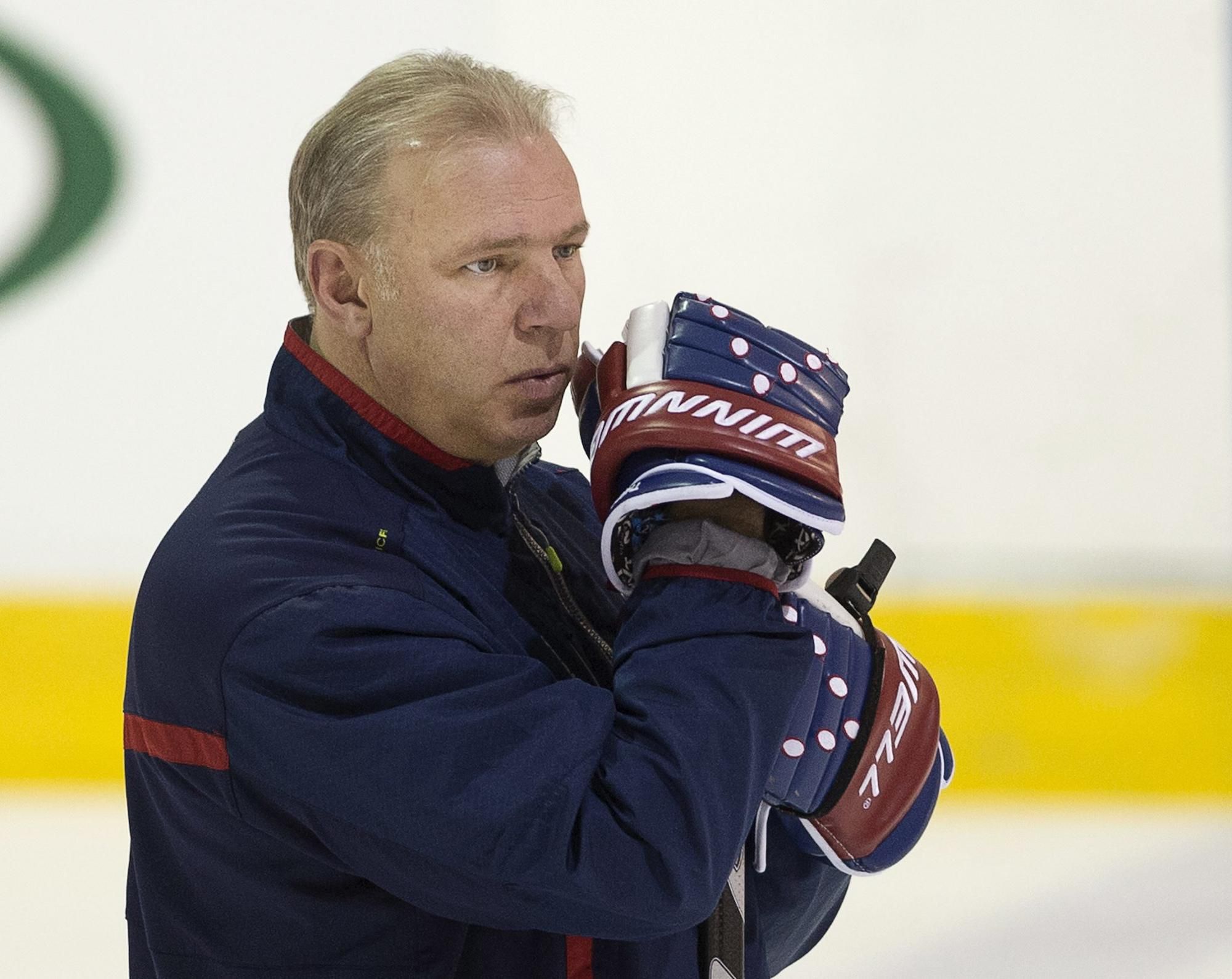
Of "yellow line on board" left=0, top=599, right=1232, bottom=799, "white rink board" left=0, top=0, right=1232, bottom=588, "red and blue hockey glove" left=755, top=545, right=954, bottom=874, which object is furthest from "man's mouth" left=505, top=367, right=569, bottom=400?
"yellow line on board" left=0, top=599, right=1232, bottom=799

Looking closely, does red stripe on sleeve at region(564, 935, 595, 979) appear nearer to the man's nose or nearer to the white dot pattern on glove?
the white dot pattern on glove

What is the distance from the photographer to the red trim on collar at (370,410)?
39.5 inches

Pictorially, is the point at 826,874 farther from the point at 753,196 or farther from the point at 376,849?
the point at 753,196

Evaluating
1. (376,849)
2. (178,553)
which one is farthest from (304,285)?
(376,849)

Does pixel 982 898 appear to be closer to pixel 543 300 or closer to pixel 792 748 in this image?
pixel 792 748

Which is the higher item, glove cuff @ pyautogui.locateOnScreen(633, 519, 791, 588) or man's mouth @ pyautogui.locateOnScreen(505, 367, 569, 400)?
man's mouth @ pyautogui.locateOnScreen(505, 367, 569, 400)

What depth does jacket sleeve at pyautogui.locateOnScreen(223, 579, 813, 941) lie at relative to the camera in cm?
83

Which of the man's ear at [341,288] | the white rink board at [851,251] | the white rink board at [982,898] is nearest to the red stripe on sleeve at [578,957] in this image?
the man's ear at [341,288]

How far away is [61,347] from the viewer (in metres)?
3.03

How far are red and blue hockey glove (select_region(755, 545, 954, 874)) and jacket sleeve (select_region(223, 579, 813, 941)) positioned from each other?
0.11 metres

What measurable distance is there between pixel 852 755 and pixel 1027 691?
2015 millimetres

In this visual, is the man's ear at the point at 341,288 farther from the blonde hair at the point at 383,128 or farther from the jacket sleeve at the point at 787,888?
the jacket sleeve at the point at 787,888

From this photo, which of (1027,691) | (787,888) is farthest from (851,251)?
(787,888)

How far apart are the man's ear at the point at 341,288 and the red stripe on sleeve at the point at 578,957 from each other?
0.41 metres
